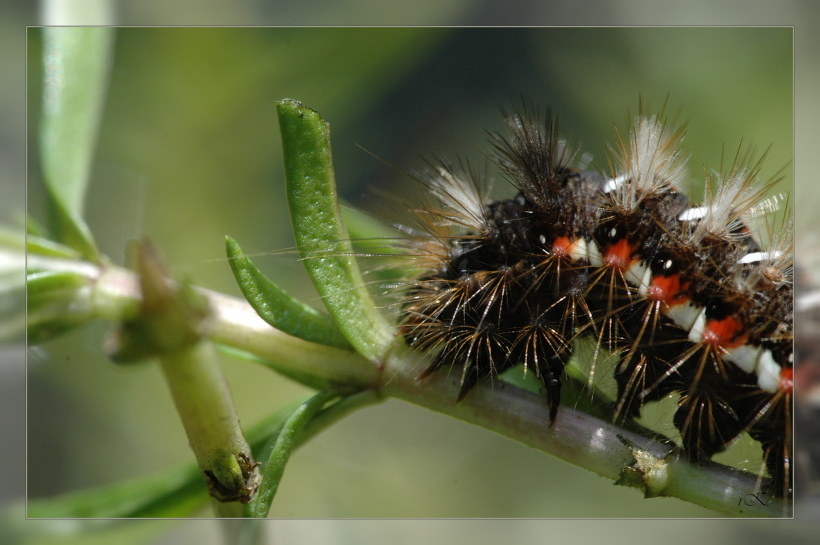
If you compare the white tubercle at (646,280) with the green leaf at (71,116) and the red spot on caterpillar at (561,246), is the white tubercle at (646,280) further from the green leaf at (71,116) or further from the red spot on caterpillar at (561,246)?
the green leaf at (71,116)

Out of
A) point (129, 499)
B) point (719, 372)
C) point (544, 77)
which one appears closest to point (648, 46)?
point (544, 77)

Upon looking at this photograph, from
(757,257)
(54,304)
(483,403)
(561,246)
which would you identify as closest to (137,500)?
(54,304)

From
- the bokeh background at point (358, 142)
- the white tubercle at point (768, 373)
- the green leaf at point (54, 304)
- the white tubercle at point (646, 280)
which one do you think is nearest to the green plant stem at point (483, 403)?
A: the green leaf at point (54, 304)

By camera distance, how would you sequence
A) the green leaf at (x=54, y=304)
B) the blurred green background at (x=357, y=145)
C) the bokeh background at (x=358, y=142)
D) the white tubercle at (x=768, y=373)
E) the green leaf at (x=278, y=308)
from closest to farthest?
the green leaf at (x=278, y=308)
the green leaf at (x=54, y=304)
the white tubercle at (x=768, y=373)
the bokeh background at (x=358, y=142)
the blurred green background at (x=357, y=145)

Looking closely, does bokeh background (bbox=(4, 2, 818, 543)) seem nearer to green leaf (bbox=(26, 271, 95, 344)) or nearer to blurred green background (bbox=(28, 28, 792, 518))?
blurred green background (bbox=(28, 28, 792, 518))

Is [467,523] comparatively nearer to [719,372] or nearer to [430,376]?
[430,376]

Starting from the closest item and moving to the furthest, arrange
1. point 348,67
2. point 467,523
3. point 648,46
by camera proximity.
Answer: point 467,523 < point 648,46 < point 348,67
